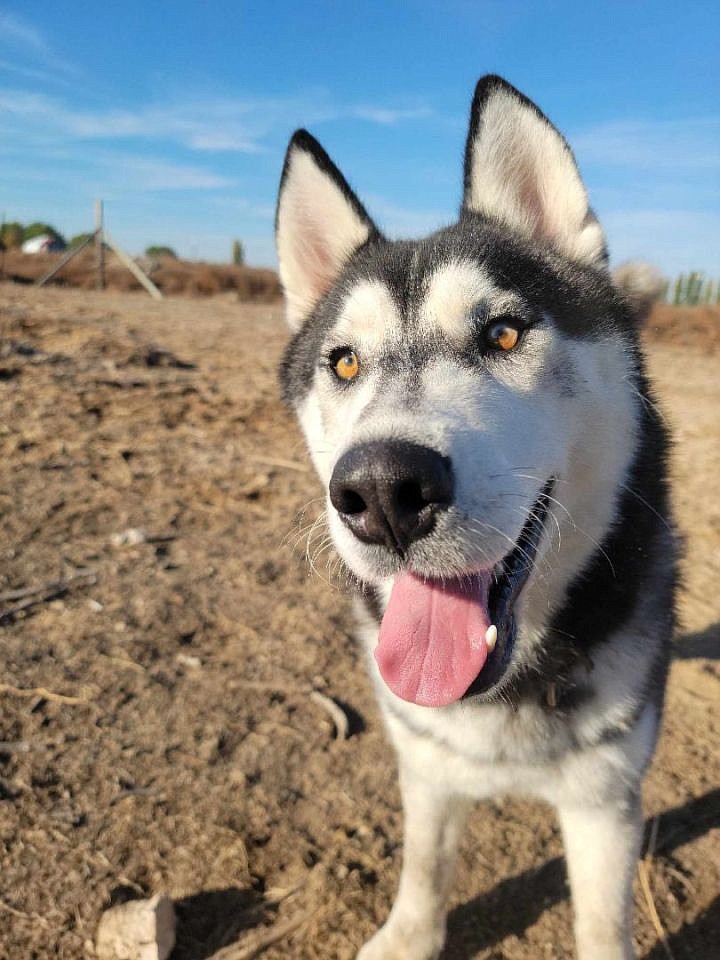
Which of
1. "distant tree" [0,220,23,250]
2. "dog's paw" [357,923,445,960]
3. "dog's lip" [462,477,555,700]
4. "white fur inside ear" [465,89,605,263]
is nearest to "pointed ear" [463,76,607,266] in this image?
"white fur inside ear" [465,89,605,263]

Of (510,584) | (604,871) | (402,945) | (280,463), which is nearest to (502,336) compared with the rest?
(510,584)

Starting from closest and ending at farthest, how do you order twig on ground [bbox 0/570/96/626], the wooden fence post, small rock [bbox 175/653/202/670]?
1. small rock [bbox 175/653/202/670]
2. twig on ground [bbox 0/570/96/626]
3. the wooden fence post

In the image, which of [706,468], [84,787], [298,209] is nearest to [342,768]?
[84,787]

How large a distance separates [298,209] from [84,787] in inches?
84.2

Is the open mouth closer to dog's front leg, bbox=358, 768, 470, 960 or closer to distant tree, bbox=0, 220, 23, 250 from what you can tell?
dog's front leg, bbox=358, 768, 470, 960

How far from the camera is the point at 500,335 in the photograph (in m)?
1.89

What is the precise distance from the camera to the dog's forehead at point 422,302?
6.21 feet

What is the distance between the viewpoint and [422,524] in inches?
58.6

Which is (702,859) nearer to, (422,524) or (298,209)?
(422,524)

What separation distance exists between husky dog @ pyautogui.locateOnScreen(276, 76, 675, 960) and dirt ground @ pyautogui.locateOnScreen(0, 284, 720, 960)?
0.98 feet

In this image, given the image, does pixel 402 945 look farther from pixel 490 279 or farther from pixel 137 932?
pixel 490 279

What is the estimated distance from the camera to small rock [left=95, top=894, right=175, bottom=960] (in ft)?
6.33

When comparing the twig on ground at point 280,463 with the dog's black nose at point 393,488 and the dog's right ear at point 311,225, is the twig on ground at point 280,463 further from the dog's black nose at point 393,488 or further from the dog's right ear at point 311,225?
the dog's black nose at point 393,488

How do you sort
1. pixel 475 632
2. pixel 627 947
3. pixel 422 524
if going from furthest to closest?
pixel 627 947
pixel 475 632
pixel 422 524
